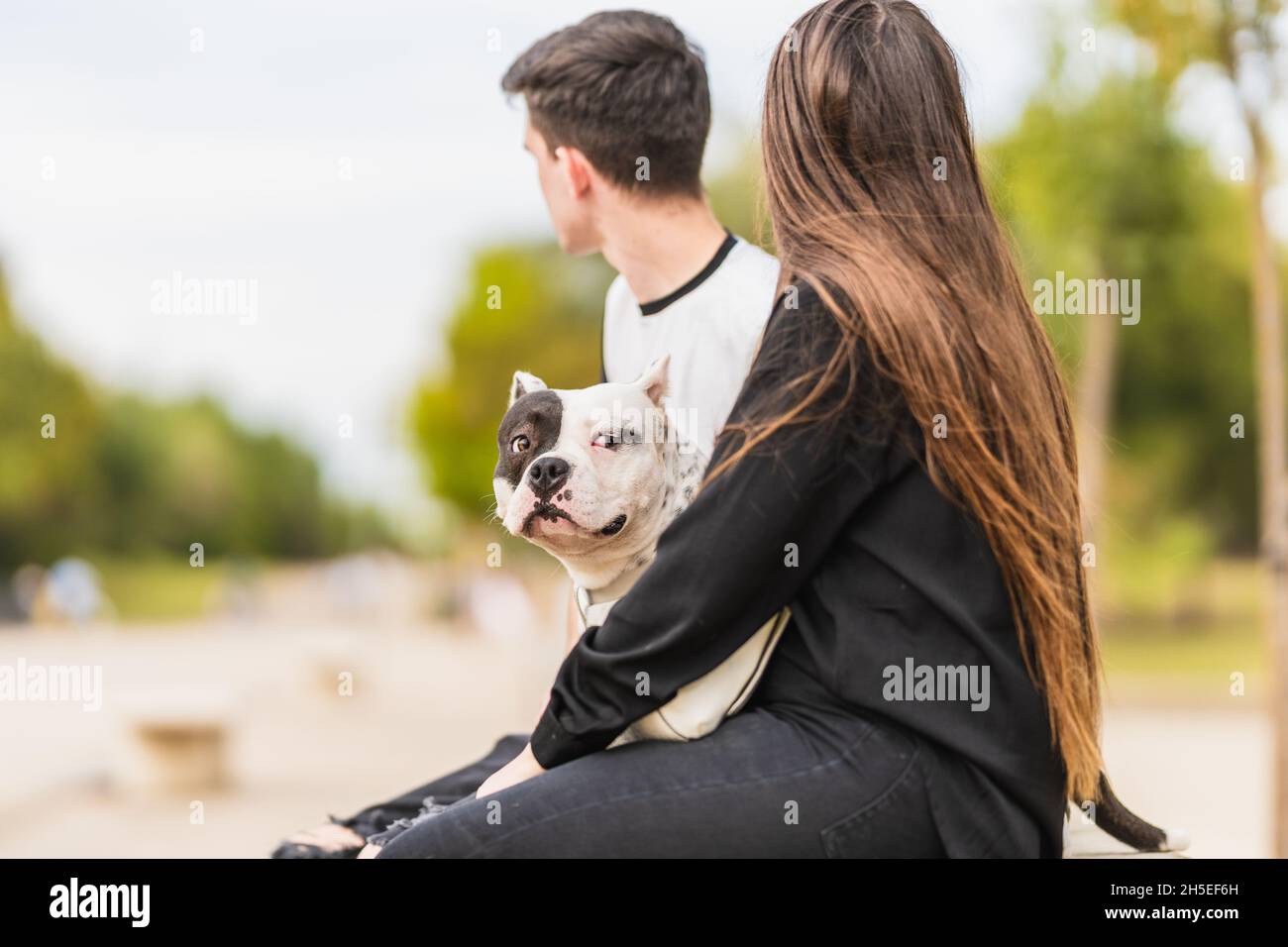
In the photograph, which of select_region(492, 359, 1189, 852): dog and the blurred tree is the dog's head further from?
the blurred tree

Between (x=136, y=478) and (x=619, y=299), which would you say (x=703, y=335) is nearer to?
(x=619, y=299)

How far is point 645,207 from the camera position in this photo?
3369 mm

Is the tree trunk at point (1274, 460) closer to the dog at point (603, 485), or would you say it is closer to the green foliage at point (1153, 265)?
the green foliage at point (1153, 265)

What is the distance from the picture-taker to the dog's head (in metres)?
2.69

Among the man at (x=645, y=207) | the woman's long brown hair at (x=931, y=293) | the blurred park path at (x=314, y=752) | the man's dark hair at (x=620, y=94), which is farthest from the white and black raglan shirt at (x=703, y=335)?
the blurred park path at (x=314, y=752)

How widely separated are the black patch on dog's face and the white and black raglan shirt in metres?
0.34

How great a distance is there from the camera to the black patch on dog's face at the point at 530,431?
9.09ft

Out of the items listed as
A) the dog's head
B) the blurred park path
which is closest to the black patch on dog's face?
the dog's head

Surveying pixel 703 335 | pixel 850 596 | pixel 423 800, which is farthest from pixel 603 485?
pixel 423 800

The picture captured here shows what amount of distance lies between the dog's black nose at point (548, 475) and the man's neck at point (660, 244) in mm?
876
